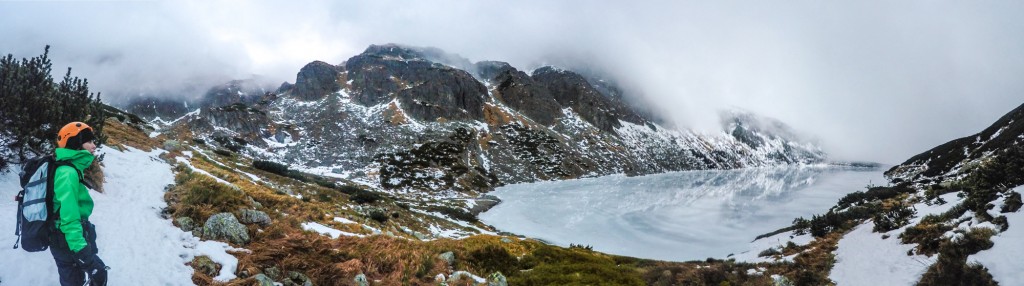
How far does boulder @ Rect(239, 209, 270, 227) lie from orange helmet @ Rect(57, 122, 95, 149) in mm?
5472

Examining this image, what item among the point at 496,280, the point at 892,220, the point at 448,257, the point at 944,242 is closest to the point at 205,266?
the point at 448,257

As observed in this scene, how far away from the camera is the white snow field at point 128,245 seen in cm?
641

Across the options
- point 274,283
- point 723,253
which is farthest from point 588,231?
point 274,283

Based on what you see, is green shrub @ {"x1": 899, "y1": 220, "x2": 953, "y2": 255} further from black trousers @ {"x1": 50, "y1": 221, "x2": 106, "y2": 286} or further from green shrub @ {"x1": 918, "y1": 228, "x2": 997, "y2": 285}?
black trousers @ {"x1": 50, "y1": 221, "x2": 106, "y2": 286}

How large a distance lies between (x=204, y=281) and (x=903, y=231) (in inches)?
678

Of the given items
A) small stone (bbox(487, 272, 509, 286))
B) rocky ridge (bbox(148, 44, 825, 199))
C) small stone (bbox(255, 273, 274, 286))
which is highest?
rocky ridge (bbox(148, 44, 825, 199))

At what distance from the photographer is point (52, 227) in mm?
5738

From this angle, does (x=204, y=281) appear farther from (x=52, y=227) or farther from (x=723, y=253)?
(x=723, y=253)

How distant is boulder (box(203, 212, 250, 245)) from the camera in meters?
9.42

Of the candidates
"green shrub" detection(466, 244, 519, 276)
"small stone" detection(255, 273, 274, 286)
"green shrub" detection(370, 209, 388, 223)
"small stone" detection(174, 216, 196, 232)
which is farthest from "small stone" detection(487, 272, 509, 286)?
Answer: "green shrub" detection(370, 209, 388, 223)

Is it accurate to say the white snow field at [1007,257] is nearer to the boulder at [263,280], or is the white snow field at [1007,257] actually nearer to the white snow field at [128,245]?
the boulder at [263,280]

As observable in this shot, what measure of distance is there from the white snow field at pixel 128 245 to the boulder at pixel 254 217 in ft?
5.61

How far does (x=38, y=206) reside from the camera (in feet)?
18.4

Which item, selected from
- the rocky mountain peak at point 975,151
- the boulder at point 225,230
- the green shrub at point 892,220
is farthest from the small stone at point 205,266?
the rocky mountain peak at point 975,151
